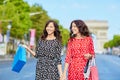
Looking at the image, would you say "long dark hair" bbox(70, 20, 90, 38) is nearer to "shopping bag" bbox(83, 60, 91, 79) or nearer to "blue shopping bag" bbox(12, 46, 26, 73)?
"shopping bag" bbox(83, 60, 91, 79)

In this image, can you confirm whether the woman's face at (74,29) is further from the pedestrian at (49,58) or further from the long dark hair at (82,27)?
the pedestrian at (49,58)

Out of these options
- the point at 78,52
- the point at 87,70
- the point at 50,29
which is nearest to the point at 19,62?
the point at 50,29

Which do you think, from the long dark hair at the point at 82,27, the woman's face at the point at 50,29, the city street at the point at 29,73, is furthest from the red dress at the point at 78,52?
the city street at the point at 29,73

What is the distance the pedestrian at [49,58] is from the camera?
9.15 m

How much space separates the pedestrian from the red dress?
173 mm

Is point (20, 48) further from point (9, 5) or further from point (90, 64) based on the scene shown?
point (9, 5)

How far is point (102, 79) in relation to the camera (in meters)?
24.2

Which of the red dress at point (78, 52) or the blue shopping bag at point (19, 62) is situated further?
the blue shopping bag at point (19, 62)

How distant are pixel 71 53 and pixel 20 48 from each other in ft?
3.77

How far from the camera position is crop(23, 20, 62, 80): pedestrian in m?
9.15

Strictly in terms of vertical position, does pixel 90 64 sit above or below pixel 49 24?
below

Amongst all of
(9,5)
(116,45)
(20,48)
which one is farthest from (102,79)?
(116,45)

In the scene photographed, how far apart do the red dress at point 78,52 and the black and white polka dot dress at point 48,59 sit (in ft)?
0.64

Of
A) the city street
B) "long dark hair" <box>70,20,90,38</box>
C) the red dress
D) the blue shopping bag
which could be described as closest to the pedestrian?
the red dress
